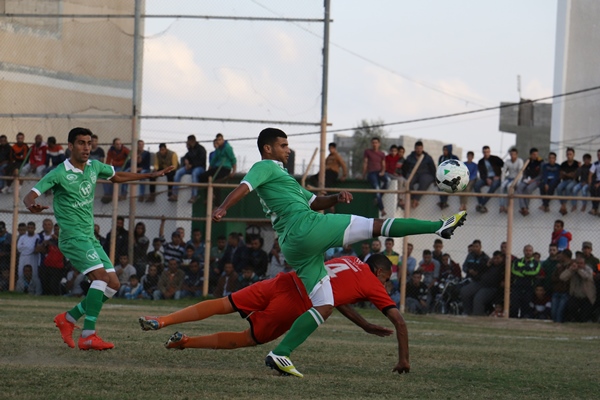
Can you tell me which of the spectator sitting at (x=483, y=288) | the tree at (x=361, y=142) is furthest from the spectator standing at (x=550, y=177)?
the tree at (x=361, y=142)

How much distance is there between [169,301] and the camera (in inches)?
736

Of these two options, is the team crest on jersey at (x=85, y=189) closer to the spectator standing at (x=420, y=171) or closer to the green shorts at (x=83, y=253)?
the green shorts at (x=83, y=253)

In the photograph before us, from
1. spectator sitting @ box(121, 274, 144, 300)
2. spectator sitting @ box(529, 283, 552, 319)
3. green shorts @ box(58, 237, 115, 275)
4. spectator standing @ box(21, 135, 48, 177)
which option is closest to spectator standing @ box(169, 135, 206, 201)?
spectator sitting @ box(121, 274, 144, 300)

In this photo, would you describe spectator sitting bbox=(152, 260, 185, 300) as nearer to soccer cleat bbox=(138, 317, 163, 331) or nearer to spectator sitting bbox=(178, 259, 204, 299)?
spectator sitting bbox=(178, 259, 204, 299)

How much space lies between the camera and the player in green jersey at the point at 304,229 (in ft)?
25.2

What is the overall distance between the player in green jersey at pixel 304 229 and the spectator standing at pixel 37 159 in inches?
555

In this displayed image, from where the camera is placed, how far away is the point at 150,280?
19.2 m

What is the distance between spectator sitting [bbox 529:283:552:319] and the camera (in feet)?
59.2

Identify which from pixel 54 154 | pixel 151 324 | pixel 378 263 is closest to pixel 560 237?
pixel 54 154

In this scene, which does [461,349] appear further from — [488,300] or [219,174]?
[219,174]

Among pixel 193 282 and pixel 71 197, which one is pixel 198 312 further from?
pixel 193 282

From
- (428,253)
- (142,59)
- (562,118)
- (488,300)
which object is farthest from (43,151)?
(562,118)

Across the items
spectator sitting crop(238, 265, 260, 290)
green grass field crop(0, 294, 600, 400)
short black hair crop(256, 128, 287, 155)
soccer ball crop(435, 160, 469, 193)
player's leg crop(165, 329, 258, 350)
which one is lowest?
spectator sitting crop(238, 265, 260, 290)

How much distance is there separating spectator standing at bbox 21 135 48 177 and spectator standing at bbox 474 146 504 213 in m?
9.65
